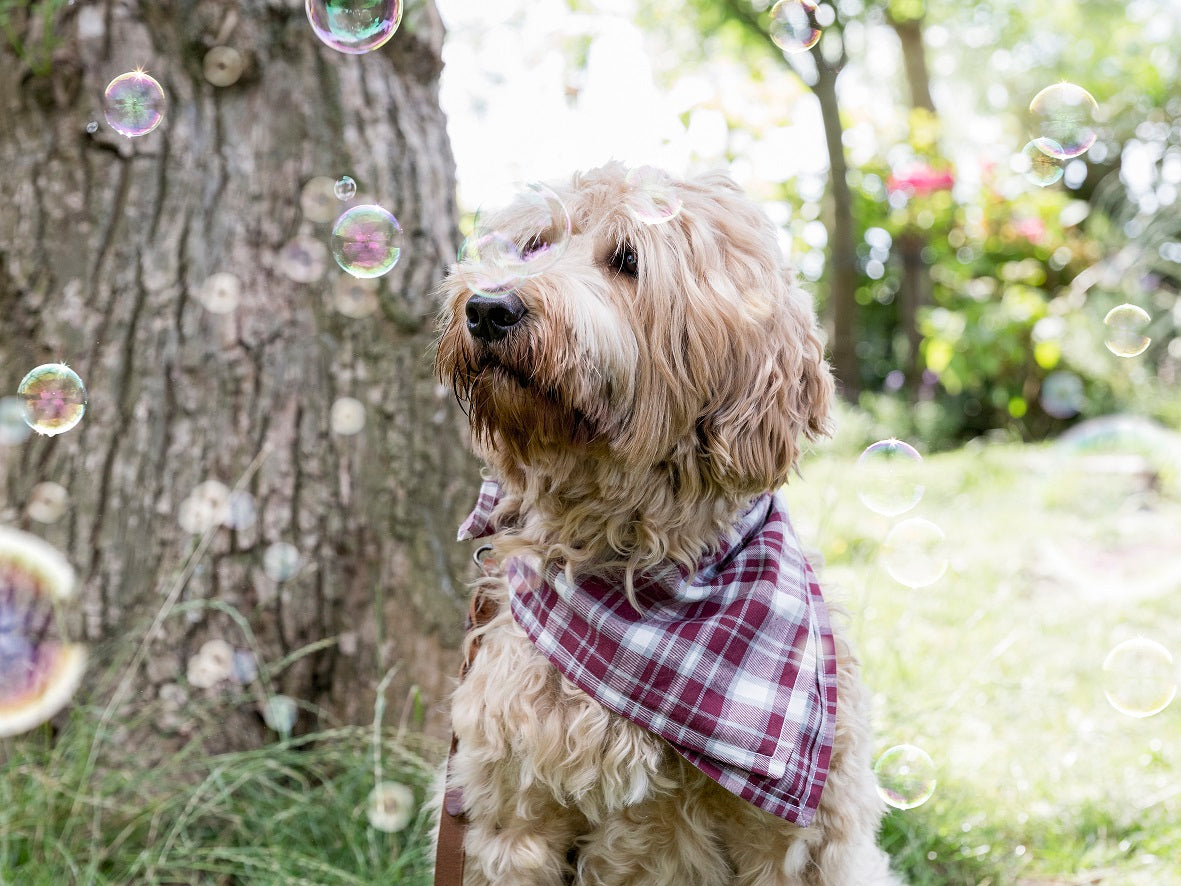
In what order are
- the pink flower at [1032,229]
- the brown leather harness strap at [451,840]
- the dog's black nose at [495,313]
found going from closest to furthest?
1. the dog's black nose at [495,313]
2. the brown leather harness strap at [451,840]
3. the pink flower at [1032,229]

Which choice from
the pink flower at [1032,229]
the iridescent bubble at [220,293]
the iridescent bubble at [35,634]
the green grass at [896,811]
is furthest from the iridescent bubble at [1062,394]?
the iridescent bubble at [35,634]

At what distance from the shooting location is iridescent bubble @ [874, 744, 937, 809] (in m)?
2.36

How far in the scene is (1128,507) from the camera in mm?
6418

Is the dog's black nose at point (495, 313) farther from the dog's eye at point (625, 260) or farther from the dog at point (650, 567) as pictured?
the dog's eye at point (625, 260)

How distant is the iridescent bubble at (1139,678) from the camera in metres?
2.95

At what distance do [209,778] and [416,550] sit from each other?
0.84 metres

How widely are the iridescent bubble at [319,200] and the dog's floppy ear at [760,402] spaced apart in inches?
59.6

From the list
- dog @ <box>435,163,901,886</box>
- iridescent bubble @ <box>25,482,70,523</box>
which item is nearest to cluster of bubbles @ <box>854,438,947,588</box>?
dog @ <box>435,163,901,886</box>

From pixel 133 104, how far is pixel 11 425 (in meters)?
0.98

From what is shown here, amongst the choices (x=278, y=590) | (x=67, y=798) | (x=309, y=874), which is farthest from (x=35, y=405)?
(x=309, y=874)

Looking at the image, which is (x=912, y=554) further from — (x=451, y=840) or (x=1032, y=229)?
→ (x=1032, y=229)

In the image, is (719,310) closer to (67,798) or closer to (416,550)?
(416,550)

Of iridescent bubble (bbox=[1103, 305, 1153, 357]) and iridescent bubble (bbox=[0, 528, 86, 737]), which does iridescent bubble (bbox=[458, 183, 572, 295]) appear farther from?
iridescent bubble (bbox=[1103, 305, 1153, 357])

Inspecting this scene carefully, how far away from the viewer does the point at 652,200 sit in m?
1.97
